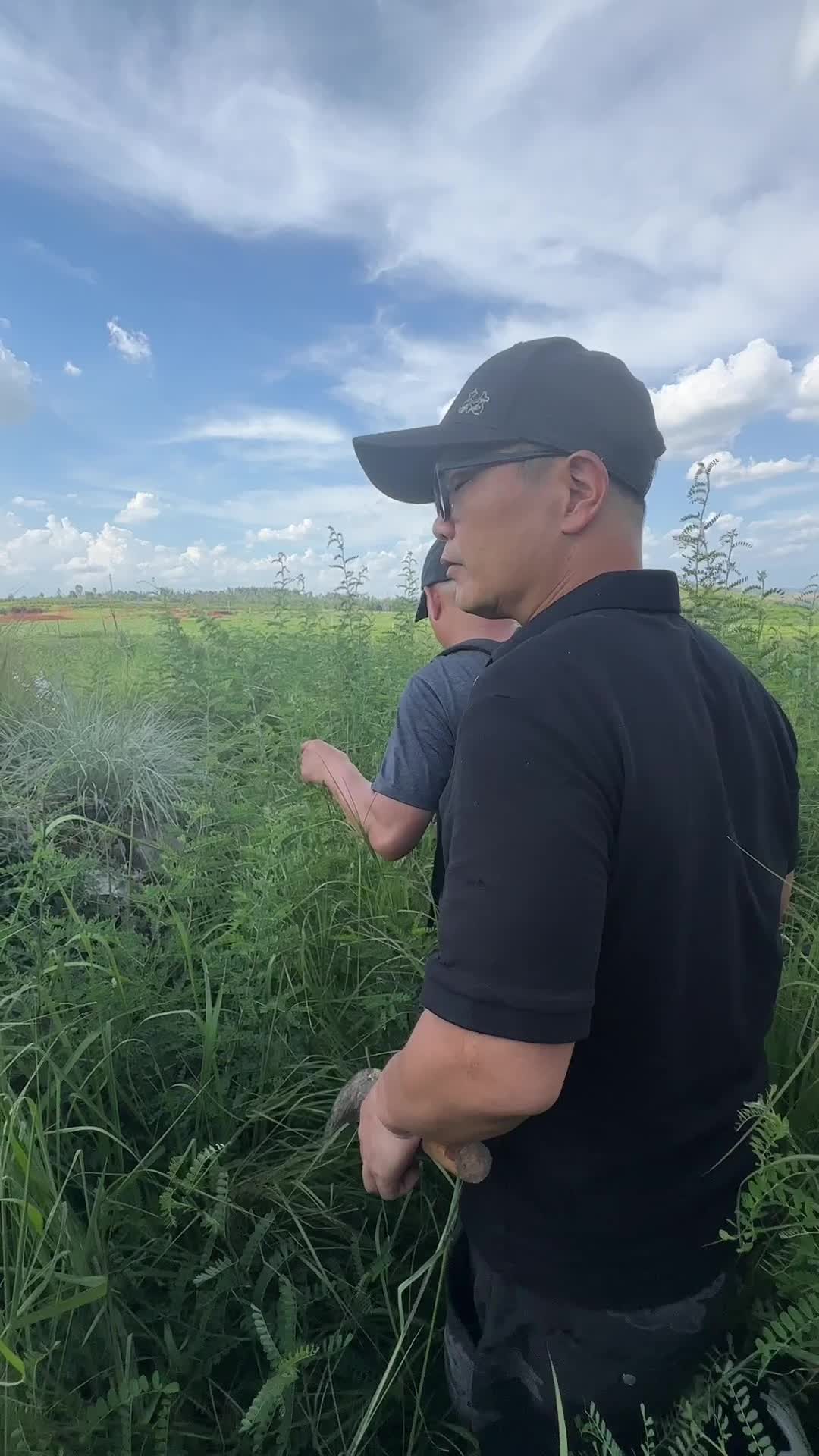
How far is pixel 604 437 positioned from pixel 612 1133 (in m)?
1.17

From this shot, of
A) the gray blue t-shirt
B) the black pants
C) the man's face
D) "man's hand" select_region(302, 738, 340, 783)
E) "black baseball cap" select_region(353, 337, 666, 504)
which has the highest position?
"black baseball cap" select_region(353, 337, 666, 504)

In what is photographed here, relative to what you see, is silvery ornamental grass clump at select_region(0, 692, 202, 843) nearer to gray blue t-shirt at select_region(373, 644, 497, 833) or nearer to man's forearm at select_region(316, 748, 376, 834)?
man's forearm at select_region(316, 748, 376, 834)

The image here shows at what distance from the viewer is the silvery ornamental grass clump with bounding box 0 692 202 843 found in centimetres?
357

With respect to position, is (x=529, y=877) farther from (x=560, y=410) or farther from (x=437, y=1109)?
(x=560, y=410)

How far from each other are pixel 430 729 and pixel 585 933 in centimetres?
148

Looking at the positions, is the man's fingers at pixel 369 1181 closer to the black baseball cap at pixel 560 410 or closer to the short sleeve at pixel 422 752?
the short sleeve at pixel 422 752

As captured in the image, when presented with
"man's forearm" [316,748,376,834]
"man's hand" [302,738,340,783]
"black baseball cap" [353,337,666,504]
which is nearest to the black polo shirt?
"black baseball cap" [353,337,666,504]

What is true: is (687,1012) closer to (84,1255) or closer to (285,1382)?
(285,1382)

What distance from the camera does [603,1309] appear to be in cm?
122

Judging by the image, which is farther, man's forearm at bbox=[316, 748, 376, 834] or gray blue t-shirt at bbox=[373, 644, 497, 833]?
man's forearm at bbox=[316, 748, 376, 834]

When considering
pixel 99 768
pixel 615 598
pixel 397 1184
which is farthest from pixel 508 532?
pixel 99 768

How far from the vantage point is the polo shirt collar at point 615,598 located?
1.15 metres

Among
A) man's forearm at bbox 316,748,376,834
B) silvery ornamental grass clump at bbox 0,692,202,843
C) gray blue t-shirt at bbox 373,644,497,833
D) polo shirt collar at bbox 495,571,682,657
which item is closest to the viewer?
polo shirt collar at bbox 495,571,682,657

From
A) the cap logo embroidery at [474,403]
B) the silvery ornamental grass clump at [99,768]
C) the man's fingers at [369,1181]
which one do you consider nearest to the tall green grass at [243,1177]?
the man's fingers at [369,1181]
